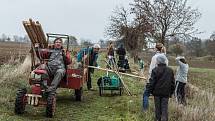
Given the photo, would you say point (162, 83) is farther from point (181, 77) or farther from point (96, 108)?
point (181, 77)

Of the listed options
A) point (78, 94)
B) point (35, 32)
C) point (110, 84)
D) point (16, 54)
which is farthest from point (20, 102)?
point (16, 54)

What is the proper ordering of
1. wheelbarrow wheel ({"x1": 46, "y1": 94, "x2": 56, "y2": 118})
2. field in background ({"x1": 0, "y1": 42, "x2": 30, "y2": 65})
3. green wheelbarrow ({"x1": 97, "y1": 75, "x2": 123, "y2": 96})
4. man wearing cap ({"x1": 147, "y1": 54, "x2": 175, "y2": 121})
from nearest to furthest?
1. man wearing cap ({"x1": 147, "y1": 54, "x2": 175, "y2": 121})
2. wheelbarrow wheel ({"x1": 46, "y1": 94, "x2": 56, "y2": 118})
3. green wheelbarrow ({"x1": 97, "y1": 75, "x2": 123, "y2": 96})
4. field in background ({"x1": 0, "y1": 42, "x2": 30, "y2": 65})

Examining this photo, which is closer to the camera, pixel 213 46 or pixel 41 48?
pixel 41 48

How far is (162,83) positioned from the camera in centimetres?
1074

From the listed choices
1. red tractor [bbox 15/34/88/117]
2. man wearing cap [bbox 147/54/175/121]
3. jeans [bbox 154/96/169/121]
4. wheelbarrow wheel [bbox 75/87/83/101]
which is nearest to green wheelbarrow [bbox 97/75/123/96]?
wheelbarrow wheel [bbox 75/87/83/101]

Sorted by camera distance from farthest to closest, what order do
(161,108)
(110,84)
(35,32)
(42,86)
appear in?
(110,84) → (35,32) → (42,86) → (161,108)

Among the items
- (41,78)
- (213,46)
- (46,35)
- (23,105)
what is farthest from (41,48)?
(213,46)

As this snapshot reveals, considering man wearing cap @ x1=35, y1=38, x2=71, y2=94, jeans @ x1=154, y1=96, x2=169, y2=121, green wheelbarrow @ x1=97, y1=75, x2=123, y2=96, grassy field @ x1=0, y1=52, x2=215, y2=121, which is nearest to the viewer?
jeans @ x1=154, y1=96, x2=169, y2=121

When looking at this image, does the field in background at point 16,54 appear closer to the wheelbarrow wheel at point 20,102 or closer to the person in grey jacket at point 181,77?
the person in grey jacket at point 181,77

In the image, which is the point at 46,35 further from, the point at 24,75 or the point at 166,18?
the point at 166,18

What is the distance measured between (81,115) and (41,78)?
1386 mm

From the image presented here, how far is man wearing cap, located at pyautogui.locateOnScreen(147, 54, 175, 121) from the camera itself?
10.8 metres

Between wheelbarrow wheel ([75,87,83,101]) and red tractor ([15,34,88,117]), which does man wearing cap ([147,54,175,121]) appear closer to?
red tractor ([15,34,88,117])

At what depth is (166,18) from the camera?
32.7 metres
